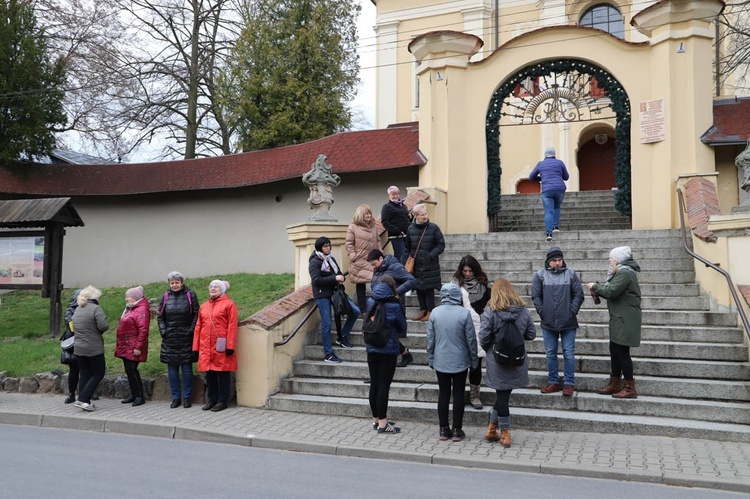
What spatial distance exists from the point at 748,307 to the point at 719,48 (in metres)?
16.3

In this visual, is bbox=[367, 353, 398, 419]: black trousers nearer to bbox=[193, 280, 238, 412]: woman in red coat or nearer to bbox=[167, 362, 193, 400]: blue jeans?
bbox=[193, 280, 238, 412]: woman in red coat

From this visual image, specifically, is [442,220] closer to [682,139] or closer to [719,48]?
[682,139]

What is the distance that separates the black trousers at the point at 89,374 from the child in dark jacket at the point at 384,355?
3829 mm

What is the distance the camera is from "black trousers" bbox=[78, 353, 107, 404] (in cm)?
874

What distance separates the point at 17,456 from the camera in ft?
22.1

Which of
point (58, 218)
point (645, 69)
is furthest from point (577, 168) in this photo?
point (58, 218)

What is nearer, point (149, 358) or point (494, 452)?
point (494, 452)

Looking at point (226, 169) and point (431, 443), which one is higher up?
point (226, 169)

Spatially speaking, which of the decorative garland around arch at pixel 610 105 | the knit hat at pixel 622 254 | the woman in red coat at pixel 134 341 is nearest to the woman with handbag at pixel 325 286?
the woman in red coat at pixel 134 341

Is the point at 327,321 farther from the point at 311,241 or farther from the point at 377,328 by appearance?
the point at 377,328

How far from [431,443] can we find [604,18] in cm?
2200

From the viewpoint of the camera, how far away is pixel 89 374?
900 cm

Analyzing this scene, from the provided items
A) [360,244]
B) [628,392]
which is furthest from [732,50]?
[628,392]

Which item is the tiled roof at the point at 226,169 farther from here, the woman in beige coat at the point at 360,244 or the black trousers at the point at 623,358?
the black trousers at the point at 623,358
